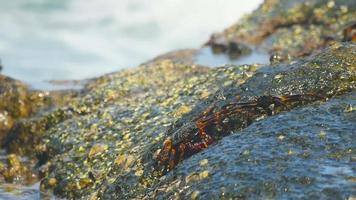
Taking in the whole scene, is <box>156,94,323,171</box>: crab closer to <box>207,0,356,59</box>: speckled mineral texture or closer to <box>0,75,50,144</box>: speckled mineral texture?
<box>0,75,50,144</box>: speckled mineral texture

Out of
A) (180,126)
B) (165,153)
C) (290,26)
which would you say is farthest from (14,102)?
(290,26)

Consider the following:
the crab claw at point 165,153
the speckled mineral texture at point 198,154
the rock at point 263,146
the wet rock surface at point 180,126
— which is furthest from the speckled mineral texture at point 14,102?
the crab claw at point 165,153

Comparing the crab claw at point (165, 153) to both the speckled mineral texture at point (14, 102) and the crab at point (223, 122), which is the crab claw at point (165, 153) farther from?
the speckled mineral texture at point (14, 102)

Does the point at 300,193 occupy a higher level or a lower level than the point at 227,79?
lower

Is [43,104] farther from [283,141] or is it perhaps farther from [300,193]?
[300,193]

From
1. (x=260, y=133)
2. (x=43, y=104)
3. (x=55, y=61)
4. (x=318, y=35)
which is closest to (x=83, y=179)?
(x=260, y=133)

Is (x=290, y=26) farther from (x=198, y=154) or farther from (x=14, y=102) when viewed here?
(x=198, y=154)
